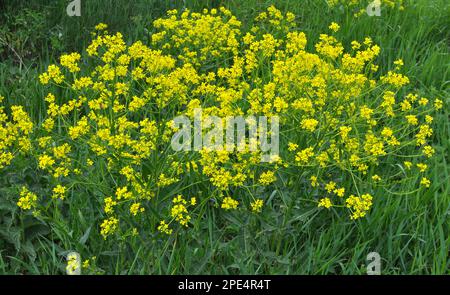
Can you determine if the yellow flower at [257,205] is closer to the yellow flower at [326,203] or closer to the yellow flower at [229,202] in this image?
the yellow flower at [229,202]

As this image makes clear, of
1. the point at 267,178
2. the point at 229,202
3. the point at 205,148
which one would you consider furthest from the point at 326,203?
the point at 205,148

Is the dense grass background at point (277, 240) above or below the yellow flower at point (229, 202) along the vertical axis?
below

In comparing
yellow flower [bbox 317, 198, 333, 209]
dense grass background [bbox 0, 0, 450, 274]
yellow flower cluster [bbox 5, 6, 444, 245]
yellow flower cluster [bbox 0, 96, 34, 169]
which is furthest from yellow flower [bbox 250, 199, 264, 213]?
yellow flower cluster [bbox 0, 96, 34, 169]

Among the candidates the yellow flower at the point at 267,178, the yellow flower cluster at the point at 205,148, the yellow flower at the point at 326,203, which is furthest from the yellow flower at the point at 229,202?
the yellow flower at the point at 326,203

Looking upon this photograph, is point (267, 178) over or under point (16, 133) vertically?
under

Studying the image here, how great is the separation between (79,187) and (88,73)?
1.23 meters

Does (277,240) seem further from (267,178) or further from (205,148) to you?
(205,148)

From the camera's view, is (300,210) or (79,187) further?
(79,187)

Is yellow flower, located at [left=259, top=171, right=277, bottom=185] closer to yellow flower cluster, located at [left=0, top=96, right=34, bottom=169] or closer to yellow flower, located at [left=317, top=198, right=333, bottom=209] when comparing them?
yellow flower, located at [left=317, top=198, right=333, bottom=209]

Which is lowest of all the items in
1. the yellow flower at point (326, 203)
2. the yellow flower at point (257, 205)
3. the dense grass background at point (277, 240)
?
the dense grass background at point (277, 240)

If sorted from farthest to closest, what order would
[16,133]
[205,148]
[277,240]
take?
1. [277,240]
2. [16,133]
3. [205,148]
